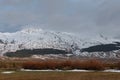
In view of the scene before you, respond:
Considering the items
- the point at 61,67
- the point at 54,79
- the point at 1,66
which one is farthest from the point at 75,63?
the point at 54,79

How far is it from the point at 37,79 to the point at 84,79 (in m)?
6.94

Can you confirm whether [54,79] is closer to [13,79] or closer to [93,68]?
[13,79]

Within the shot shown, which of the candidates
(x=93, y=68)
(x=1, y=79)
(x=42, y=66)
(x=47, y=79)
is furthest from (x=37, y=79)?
(x=42, y=66)

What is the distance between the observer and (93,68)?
9019 centimetres

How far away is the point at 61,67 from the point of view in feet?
314

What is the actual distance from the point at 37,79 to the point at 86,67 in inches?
1808

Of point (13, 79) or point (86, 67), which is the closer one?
point (13, 79)

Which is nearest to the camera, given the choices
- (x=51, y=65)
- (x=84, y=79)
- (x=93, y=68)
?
(x=84, y=79)

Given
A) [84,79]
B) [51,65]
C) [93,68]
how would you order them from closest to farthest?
1. [84,79]
2. [93,68]
3. [51,65]

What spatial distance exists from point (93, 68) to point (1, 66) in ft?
98.5

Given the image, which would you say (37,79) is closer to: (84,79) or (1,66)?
(84,79)

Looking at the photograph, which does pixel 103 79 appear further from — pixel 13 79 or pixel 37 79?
pixel 13 79

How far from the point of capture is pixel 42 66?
97.9 meters

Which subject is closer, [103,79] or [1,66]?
[103,79]
